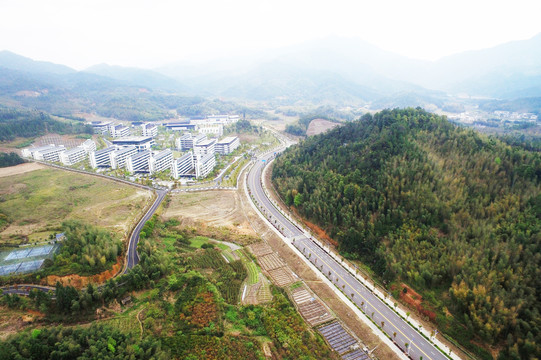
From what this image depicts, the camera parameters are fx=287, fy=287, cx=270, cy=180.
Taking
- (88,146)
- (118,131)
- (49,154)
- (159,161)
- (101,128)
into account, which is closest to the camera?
(159,161)

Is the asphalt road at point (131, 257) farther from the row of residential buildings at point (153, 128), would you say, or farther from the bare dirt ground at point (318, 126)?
the bare dirt ground at point (318, 126)

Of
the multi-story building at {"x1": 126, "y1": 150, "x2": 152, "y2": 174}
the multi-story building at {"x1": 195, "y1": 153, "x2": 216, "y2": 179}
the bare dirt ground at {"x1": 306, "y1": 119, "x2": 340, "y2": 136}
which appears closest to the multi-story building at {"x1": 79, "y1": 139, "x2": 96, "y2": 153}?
the multi-story building at {"x1": 126, "y1": 150, "x2": 152, "y2": 174}

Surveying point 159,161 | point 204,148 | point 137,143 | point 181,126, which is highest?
point 204,148

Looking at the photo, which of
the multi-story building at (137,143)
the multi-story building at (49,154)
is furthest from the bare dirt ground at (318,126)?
the multi-story building at (49,154)

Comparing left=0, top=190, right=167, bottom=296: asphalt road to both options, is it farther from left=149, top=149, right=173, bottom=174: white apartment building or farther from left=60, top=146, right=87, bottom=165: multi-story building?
left=60, top=146, right=87, bottom=165: multi-story building

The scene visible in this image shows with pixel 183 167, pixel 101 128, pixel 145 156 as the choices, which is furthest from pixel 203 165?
pixel 101 128

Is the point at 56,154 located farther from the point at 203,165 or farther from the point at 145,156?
the point at 203,165
